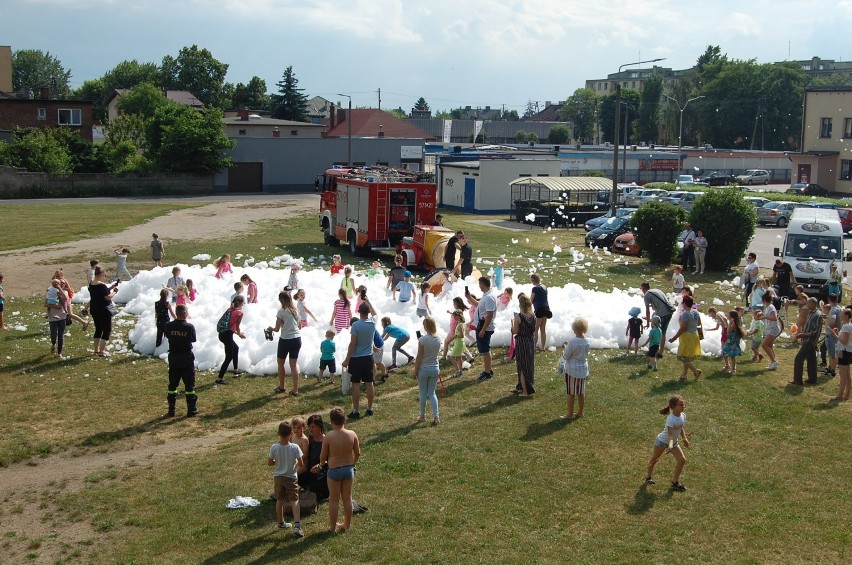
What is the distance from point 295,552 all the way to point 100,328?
956 centimetres

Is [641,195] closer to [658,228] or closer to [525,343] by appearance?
[658,228]

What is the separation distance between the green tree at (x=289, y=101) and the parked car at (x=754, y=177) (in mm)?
48987

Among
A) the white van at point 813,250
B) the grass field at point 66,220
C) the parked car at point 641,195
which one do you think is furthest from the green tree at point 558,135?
the white van at point 813,250

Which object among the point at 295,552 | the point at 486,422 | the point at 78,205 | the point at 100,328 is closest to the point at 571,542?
the point at 295,552

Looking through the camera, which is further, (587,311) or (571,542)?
(587,311)

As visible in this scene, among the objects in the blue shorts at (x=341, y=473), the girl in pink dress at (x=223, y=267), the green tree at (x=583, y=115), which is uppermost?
the green tree at (x=583, y=115)

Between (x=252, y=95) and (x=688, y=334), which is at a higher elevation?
(x=252, y=95)

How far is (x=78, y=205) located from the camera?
163 feet

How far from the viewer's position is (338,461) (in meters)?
9.69

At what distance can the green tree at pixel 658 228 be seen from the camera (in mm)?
31625

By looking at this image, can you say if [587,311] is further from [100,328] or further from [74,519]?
[74,519]

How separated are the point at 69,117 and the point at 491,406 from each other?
6526cm

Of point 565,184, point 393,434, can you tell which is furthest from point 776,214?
point 393,434

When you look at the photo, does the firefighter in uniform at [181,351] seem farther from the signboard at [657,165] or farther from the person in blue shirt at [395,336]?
the signboard at [657,165]
